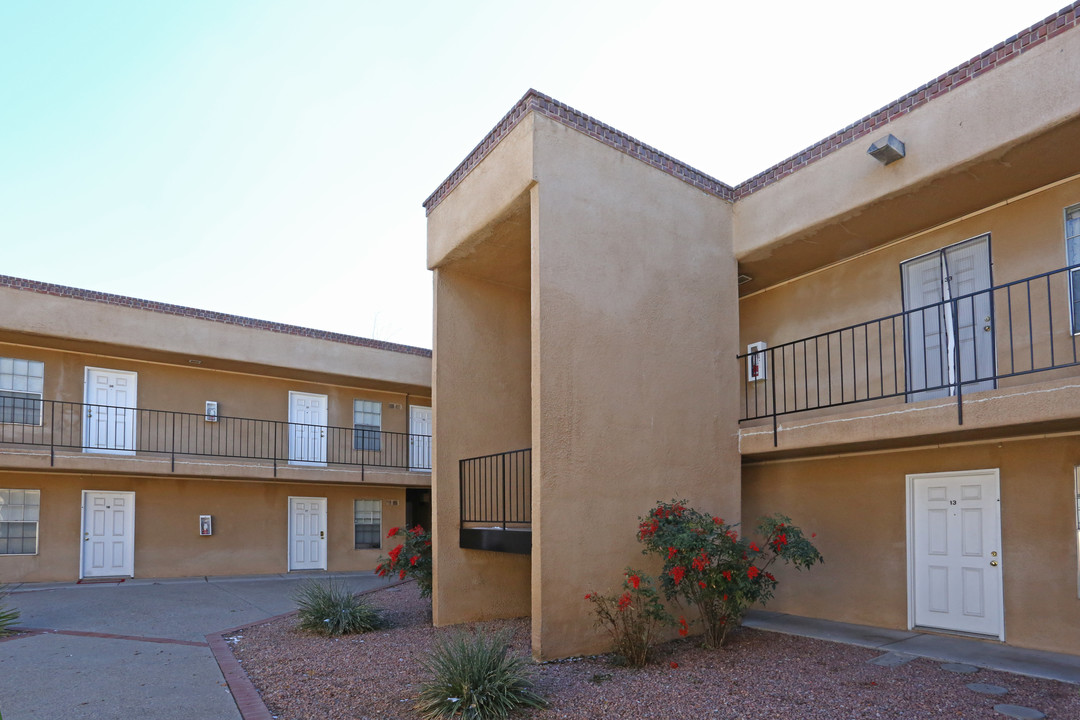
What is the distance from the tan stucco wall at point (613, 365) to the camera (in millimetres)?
7566

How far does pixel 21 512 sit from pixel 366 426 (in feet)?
23.9

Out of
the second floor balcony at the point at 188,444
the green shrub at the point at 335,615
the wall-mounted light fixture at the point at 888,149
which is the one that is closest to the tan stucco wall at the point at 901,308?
the wall-mounted light fixture at the point at 888,149

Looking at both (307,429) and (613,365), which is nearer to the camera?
(613,365)

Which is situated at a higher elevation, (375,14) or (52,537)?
(375,14)

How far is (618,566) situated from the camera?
310 inches

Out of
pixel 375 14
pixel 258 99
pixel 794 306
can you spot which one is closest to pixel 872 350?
pixel 794 306

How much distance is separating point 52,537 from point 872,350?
49.0ft

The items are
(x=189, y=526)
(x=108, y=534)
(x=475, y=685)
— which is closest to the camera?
(x=475, y=685)

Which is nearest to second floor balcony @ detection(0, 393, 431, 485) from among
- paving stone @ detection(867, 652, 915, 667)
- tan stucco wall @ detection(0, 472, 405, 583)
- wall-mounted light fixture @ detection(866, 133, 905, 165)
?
tan stucco wall @ detection(0, 472, 405, 583)

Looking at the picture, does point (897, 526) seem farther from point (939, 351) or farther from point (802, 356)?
point (802, 356)

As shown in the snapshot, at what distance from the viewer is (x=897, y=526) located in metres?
8.80

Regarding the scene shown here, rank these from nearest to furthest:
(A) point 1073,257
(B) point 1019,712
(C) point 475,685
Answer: (B) point 1019,712 → (C) point 475,685 → (A) point 1073,257

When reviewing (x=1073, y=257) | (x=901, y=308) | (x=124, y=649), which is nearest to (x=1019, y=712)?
(x=1073, y=257)

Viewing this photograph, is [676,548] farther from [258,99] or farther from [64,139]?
[64,139]
